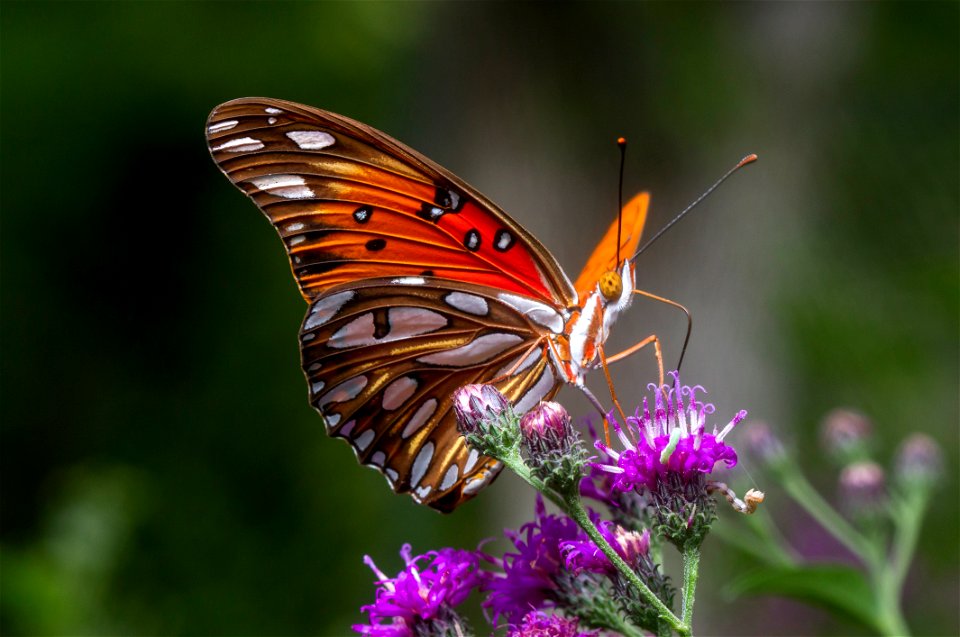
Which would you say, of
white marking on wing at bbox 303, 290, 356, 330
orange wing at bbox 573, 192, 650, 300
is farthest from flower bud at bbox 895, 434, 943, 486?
white marking on wing at bbox 303, 290, 356, 330

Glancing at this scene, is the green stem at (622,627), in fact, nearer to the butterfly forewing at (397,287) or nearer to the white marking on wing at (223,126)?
the butterfly forewing at (397,287)

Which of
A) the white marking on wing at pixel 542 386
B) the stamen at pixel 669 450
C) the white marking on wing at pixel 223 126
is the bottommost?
the white marking on wing at pixel 542 386

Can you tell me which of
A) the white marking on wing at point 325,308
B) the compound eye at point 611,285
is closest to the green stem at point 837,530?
the compound eye at point 611,285

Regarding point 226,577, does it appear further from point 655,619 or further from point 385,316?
point 655,619

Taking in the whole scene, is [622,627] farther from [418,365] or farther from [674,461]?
[418,365]

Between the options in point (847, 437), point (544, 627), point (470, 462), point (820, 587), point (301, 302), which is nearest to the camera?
point (544, 627)

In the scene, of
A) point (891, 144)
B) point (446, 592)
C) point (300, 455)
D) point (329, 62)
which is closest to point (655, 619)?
point (446, 592)

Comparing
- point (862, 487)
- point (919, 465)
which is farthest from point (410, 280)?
point (919, 465)
